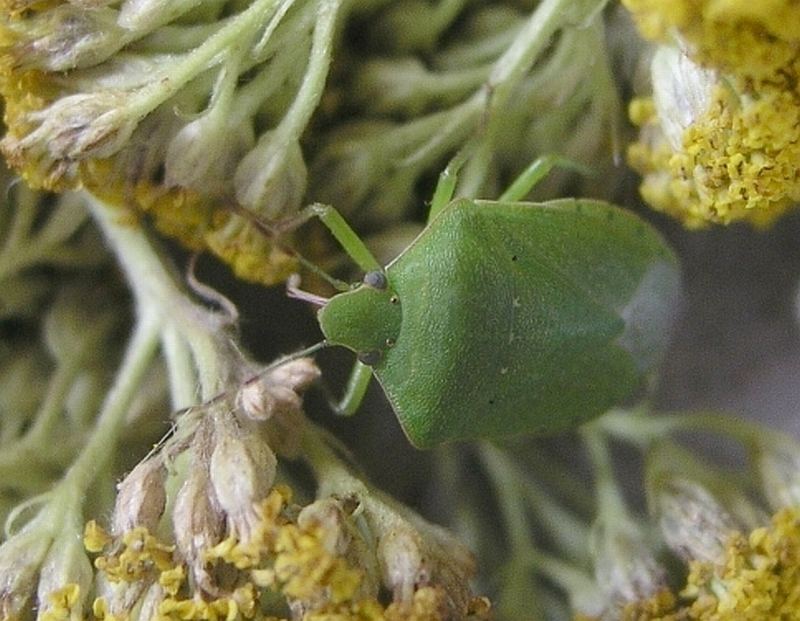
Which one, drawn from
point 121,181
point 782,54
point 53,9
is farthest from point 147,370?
point 782,54

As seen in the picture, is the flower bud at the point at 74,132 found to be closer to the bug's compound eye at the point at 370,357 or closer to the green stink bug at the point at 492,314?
the green stink bug at the point at 492,314

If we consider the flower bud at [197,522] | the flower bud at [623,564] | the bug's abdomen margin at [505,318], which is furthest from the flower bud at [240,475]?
the flower bud at [623,564]

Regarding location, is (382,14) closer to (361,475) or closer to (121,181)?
(121,181)

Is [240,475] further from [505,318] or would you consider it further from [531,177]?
[531,177]

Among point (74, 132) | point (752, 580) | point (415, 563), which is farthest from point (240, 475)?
point (752, 580)

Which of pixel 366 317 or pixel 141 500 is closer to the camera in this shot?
pixel 141 500

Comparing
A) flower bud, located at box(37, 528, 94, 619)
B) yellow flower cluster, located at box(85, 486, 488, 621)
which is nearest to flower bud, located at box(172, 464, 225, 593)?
yellow flower cluster, located at box(85, 486, 488, 621)

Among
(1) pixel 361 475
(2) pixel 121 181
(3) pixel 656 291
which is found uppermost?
(2) pixel 121 181
